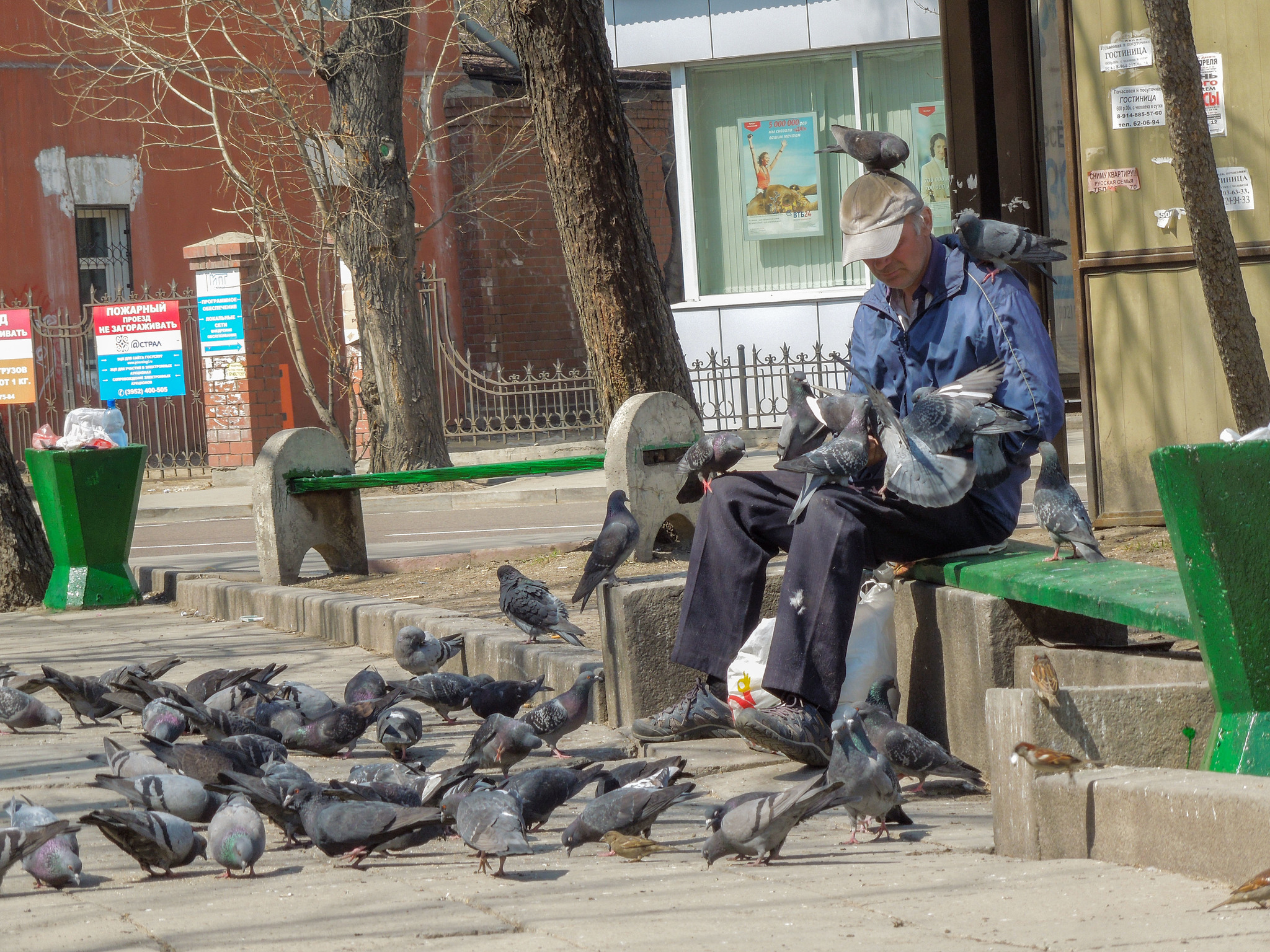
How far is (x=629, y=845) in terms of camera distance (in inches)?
150

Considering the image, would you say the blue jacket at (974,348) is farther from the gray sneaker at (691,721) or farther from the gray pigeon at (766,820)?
the gray pigeon at (766,820)

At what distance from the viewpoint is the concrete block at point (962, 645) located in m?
4.39

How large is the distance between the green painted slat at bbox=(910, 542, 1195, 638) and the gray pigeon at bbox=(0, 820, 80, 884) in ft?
8.23

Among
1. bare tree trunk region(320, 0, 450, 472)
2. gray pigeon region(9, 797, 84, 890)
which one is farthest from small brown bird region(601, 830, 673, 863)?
bare tree trunk region(320, 0, 450, 472)

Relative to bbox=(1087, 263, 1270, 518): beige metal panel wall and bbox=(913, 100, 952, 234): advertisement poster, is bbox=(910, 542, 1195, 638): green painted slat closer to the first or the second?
bbox=(1087, 263, 1270, 518): beige metal panel wall

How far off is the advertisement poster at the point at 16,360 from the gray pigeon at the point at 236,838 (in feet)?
54.4

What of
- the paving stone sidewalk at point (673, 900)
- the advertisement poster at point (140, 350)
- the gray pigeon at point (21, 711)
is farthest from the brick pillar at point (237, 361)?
the paving stone sidewalk at point (673, 900)

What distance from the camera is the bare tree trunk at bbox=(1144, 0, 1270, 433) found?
6.22 meters

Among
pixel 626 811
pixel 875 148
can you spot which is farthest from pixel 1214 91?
pixel 626 811

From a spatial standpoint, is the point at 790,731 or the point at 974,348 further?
the point at 974,348

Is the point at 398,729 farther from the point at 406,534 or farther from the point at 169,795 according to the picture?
the point at 406,534

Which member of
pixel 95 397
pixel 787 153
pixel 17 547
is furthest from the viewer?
pixel 95 397

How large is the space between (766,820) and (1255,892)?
3.74 feet

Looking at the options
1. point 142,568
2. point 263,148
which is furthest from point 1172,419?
point 263,148
